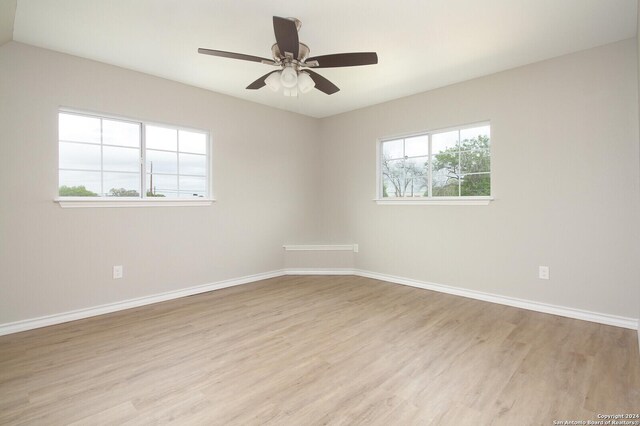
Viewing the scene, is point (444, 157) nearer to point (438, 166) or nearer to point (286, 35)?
point (438, 166)

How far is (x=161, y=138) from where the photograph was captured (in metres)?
3.66

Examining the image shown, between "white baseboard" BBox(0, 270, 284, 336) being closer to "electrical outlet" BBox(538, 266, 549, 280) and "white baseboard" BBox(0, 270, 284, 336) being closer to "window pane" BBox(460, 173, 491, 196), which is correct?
"window pane" BBox(460, 173, 491, 196)

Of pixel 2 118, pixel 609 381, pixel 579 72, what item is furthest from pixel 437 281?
pixel 2 118

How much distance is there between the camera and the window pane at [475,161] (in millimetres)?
3574

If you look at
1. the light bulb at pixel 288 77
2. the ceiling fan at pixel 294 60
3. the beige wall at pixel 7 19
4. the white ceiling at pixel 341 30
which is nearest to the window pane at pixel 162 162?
the white ceiling at pixel 341 30

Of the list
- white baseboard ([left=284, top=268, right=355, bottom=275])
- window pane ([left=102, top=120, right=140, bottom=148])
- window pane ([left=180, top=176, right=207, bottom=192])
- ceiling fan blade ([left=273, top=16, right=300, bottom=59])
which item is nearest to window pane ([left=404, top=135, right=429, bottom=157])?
white baseboard ([left=284, top=268, right=355, bottom=275])

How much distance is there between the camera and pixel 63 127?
3.00 meters

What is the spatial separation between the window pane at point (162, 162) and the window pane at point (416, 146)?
3011 millimetres

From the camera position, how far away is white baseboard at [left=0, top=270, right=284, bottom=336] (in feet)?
8.93

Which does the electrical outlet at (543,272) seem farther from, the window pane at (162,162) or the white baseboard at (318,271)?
the window pane at (162,162)

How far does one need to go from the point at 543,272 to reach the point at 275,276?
333 cm

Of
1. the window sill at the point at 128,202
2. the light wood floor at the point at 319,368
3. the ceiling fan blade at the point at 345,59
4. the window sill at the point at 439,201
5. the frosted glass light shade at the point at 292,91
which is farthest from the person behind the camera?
the window sill at the point at 439,201

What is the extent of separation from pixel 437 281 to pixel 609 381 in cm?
205

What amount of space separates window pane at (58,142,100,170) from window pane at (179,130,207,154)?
2.91 feet
